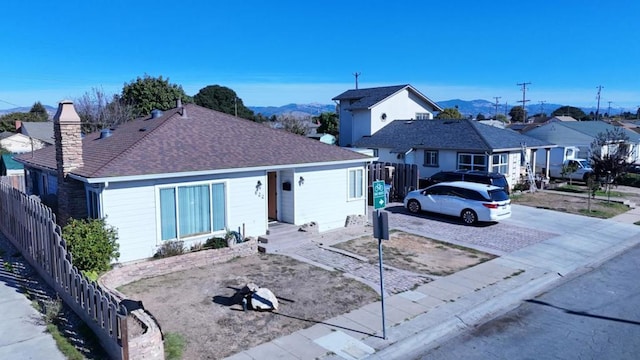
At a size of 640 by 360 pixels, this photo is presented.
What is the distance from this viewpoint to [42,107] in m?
92.9

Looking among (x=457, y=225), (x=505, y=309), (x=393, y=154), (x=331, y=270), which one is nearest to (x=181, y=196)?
(x=331, y=270)

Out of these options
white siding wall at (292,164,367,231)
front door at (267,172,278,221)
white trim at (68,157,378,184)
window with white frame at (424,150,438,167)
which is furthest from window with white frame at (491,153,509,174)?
front door at (267,172,278,221)

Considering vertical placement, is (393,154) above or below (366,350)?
above

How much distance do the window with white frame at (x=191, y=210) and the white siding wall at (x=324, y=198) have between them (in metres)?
3.26

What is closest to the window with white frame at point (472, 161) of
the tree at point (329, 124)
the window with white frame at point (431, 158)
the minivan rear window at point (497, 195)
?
the window with white frame at point (431, 158)

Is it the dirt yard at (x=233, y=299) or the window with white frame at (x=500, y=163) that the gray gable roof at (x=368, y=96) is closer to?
the window with white frame at (x=500, y=163)

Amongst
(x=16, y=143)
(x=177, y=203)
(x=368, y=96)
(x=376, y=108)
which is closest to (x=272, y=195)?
(x=177, y=203)

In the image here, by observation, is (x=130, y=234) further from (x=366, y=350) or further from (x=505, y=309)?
(x=505, y=309)

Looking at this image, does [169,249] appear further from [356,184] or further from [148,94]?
[148,94]

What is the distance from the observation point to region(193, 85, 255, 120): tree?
77750 mm

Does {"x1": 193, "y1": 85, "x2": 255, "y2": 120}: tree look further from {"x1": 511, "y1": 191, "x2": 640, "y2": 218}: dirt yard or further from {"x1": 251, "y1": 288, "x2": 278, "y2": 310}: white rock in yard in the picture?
{"x1": 251, "y1": 288, "x2": 278, "y2": 310}: white rock in yard

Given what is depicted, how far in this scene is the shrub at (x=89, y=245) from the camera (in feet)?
36.8

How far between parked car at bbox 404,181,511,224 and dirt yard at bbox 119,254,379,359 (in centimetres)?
905

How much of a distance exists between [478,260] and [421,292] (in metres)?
3.94
